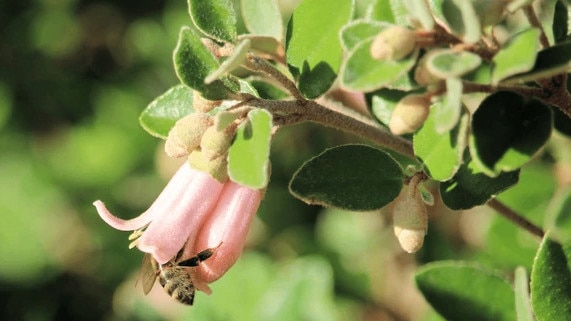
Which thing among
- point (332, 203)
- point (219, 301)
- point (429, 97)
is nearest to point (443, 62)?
point (429, 97)

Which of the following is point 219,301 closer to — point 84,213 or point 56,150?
point 84,213

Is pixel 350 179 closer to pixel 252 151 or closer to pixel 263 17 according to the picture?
pixel 252 151

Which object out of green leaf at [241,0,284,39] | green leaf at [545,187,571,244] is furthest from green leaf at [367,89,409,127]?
green leaf at [545,187,571,244]

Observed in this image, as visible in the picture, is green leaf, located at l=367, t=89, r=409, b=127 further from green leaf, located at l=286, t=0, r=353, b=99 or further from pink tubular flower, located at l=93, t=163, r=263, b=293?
pink tubular flower, located at l=93, t=163, r=263, b=293

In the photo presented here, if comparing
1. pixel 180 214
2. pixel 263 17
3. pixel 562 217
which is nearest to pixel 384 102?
pixel 263 17

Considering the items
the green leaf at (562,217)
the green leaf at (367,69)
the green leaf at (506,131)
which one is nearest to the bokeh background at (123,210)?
the green leaf at (562,217)

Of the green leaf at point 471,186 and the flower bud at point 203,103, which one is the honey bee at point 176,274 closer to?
the flower bud at point 203,103
